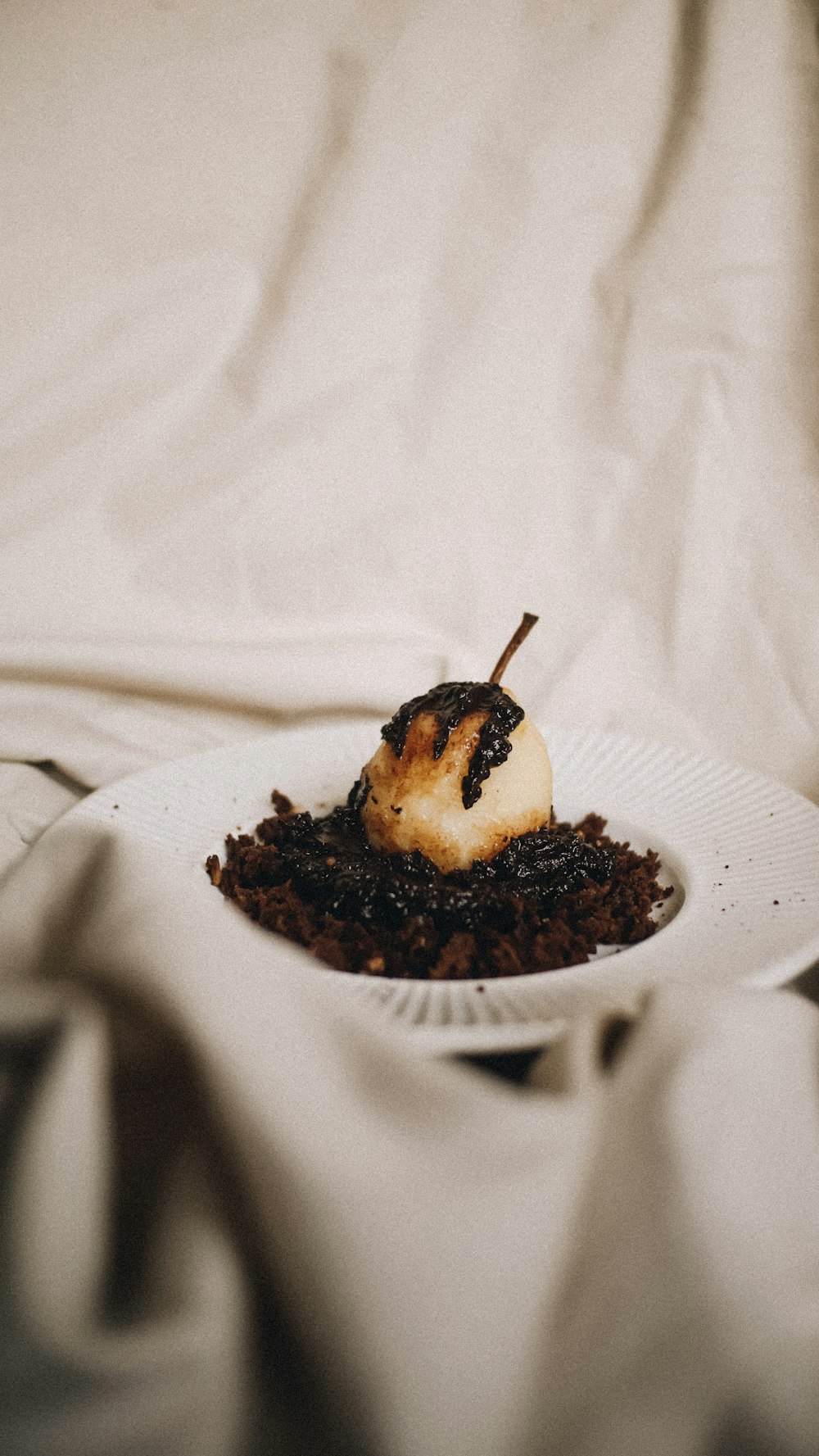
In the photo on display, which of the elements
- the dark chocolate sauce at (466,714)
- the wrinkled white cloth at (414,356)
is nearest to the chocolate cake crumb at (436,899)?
the dark chocolate sauce at (466,714)

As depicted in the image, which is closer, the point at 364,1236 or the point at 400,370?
the point at 364,1236

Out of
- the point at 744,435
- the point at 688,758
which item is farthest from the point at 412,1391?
the point at 744,435

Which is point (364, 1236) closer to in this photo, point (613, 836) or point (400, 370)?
point (613, 836)

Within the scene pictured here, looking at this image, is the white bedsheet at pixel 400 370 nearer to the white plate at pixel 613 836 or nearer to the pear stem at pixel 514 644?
the white plate at pixel 613 836

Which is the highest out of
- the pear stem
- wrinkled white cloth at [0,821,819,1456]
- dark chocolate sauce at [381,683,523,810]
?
the pear stem

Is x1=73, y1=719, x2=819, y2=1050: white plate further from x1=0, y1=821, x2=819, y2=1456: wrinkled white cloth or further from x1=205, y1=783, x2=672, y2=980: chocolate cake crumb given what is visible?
x1=0, y1=821, x2=819, y2=1456: wrinkled white cloth

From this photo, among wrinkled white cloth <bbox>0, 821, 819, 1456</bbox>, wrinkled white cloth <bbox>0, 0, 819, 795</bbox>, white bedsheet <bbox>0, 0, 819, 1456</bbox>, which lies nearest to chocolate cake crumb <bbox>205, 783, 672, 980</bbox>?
wrinkled white cloth <bbox>0, 821, 819, 1456</bbox>

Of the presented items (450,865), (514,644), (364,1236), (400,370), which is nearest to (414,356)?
(400,370)
